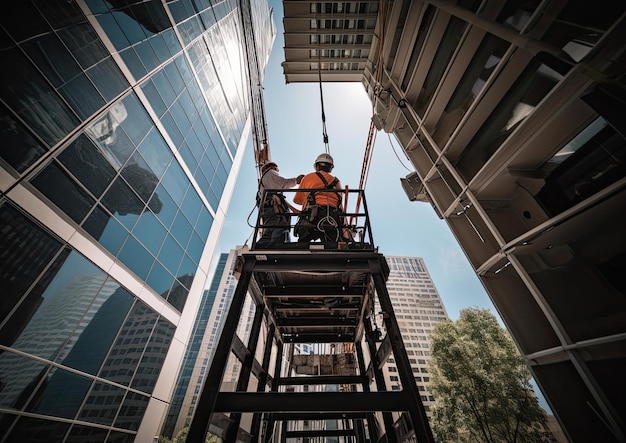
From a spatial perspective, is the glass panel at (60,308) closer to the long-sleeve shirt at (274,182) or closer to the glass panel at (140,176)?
the glass panel at (140,176)

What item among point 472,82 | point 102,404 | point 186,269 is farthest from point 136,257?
point 472,82

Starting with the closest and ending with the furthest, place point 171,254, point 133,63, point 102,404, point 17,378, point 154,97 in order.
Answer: point 17,378
point 102,404
point 133,63
point 154,97
point 171,254

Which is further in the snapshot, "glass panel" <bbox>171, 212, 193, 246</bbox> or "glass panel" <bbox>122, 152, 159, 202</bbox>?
"glass panel" <bbox>171, 212, 193, 246</bbox>

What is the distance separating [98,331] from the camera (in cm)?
791

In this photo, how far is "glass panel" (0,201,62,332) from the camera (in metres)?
5.33

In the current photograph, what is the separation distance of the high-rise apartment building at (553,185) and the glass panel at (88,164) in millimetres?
10125

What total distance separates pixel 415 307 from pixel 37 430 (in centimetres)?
9579

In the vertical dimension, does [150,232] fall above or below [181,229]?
below

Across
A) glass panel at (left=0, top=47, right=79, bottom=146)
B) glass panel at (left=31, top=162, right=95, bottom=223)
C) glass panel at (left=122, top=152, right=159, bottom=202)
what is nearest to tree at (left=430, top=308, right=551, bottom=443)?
glass panel at (left=122, top=152, right=159, bottom=202)

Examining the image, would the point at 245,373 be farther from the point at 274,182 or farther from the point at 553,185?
the point at 553,185

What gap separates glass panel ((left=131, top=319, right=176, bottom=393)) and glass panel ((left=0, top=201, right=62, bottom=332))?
5.48 meters

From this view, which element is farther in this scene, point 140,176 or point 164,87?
point 164,87

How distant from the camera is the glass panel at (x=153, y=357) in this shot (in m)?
9.79

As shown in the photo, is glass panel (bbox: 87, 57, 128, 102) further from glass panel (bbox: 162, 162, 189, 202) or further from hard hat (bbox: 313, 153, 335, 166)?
hard hat (bbox: 313, 153, 335, 166)
